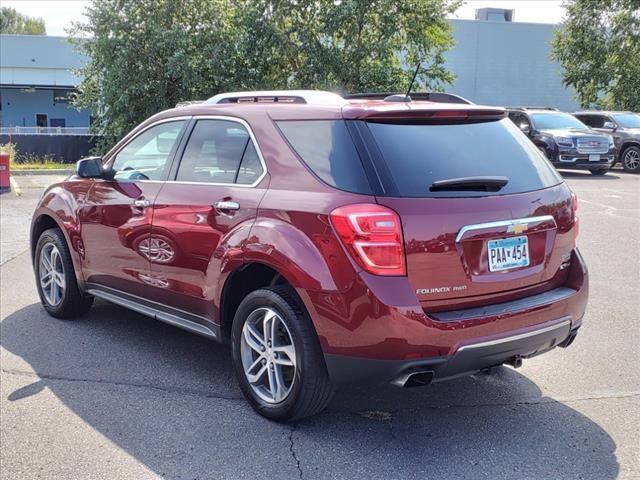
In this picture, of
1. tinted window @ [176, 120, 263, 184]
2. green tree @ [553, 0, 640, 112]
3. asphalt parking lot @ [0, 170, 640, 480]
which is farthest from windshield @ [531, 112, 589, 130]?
tinted window @ [176, 120, 263, 184]

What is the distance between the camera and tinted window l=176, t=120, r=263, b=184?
4105 mm

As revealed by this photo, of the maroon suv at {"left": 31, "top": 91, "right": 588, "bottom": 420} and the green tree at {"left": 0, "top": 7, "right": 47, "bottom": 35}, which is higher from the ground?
the green tree at {"left": 0, "top": 7, "right": 47, "bottom": 35}

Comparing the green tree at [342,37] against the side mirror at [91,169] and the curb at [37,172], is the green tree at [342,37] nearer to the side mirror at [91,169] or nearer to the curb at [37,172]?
the curb at [37,172]

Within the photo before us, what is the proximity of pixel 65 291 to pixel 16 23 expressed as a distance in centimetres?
9197

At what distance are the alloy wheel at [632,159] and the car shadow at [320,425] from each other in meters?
17.1

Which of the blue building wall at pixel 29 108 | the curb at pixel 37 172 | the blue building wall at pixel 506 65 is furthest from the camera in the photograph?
the blue building wall at pixel 29 108

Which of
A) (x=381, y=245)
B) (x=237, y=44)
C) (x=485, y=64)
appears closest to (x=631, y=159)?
(x=237, y=44)

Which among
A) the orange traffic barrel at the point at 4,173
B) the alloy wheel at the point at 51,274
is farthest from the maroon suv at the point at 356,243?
the orange traffic barrel at the point at 4,173

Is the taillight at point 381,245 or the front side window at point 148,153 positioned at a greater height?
the front side window at point 148,153

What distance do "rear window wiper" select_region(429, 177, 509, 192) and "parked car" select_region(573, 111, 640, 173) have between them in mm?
17864

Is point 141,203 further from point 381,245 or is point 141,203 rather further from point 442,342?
point 442,342

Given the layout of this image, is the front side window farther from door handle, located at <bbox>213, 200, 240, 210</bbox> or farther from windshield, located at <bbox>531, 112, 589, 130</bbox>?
windshield, located at <bbox>531, 112, 589, 130</bbox>

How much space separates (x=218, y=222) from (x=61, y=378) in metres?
1.62

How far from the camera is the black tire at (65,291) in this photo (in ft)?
18.7
